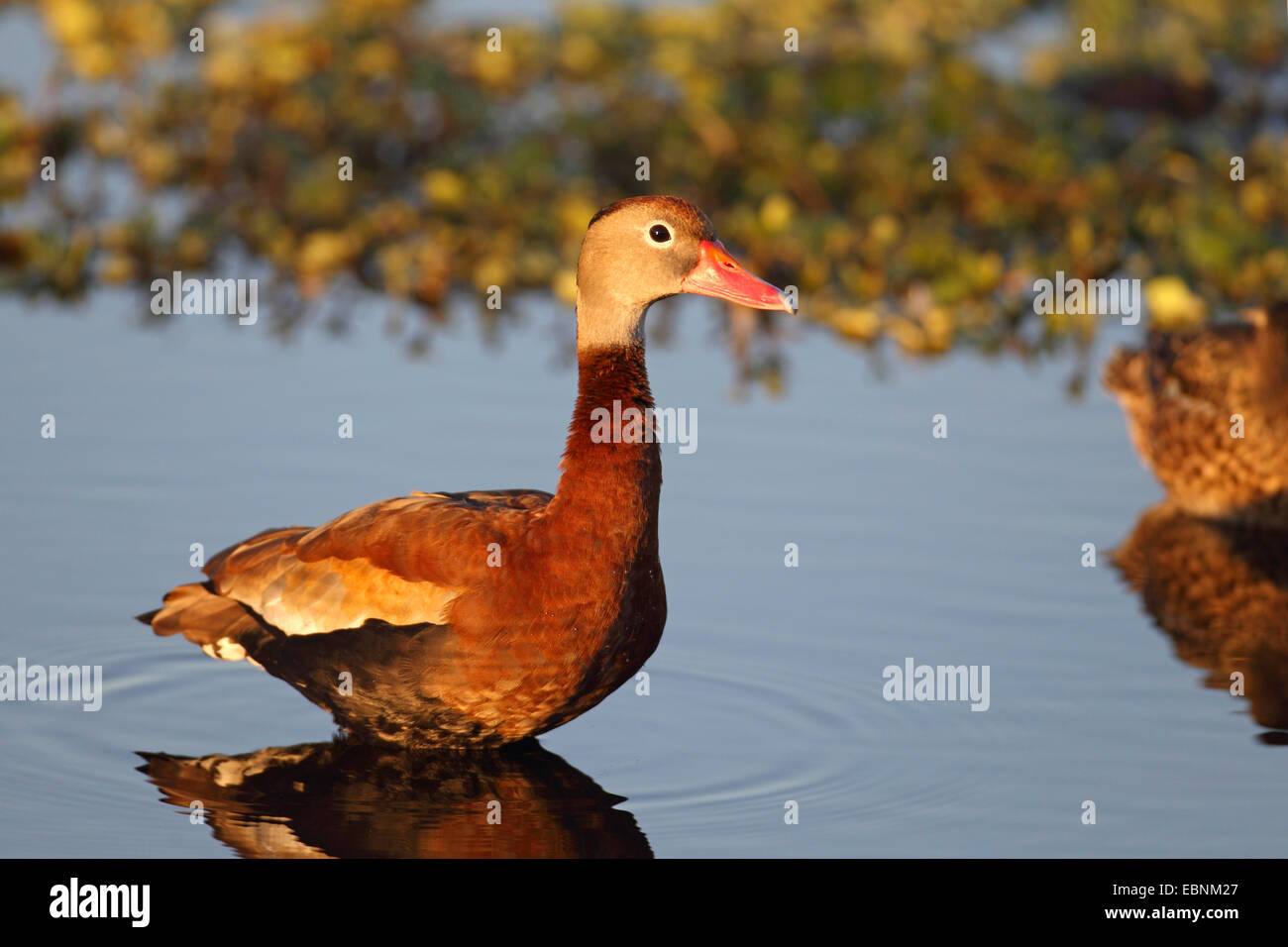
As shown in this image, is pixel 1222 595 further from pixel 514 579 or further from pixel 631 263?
pixel 514 579

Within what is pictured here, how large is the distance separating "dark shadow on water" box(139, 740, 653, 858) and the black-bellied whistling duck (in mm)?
139

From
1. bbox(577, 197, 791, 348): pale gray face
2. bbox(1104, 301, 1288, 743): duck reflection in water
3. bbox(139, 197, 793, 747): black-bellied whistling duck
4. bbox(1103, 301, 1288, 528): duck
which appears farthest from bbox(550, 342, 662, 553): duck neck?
bbox(1103, 301, 1288, 528): duck

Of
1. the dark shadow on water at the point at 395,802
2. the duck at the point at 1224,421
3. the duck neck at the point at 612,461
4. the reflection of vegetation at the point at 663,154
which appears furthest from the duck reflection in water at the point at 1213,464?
the dark shadow on water at the point at 395,802

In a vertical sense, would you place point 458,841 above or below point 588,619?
below

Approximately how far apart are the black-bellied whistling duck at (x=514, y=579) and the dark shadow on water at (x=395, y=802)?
0.14 m

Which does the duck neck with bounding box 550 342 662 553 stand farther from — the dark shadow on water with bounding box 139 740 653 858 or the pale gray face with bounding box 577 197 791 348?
the dark shadow on water with bounding box 139 740 653 858

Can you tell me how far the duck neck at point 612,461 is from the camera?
21.2ft

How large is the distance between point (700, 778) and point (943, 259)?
6.41 meters

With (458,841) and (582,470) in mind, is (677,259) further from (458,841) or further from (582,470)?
(458,841)

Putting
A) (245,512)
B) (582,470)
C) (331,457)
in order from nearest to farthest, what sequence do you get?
1. (582,470)
2. (245,512)
3. (331,457)

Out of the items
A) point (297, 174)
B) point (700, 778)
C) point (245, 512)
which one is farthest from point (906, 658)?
point (297, 174)

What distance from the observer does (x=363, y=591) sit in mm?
6668

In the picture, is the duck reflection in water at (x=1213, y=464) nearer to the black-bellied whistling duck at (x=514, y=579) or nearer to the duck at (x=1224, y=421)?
the duck at (x=1224, y=421)

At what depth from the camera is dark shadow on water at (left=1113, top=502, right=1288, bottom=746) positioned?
761 centimetres
